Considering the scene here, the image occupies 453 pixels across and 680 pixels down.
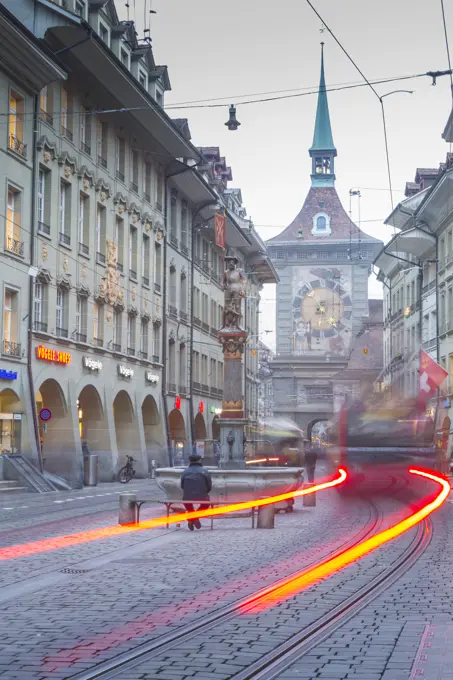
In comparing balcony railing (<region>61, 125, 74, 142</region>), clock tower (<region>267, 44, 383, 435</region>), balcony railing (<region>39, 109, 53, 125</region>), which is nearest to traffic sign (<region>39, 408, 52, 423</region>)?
balcony railing (<region>39, 109, 53, 125</region>)

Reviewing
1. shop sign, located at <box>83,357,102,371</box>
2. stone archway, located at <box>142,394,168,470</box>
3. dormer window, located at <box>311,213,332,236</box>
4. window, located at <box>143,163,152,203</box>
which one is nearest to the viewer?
shop sign, located at <box>83,357,102,371</box>

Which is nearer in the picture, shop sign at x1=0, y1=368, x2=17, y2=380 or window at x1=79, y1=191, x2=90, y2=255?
shop sign at x1=0, y1=368, x2=17, y2=380

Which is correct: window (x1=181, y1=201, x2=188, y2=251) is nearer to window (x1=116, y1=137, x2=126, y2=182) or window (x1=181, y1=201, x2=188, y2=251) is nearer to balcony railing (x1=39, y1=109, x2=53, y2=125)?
window (x1=116, y1=137, x2=126, y2=182)

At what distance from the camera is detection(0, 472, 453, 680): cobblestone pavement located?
787 centimetres

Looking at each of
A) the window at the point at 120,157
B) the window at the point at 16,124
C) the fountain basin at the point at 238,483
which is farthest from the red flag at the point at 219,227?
the fountain basin at the point at 238,483

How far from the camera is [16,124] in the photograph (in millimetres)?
34594

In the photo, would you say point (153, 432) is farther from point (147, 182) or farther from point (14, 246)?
point (14, 246)

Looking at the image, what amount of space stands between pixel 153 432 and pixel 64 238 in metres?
13.9

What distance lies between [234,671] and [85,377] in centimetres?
3314

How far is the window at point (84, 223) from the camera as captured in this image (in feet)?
133

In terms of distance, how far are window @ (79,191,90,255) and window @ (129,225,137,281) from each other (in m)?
5.52

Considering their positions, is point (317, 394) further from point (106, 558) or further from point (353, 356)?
point (106, 558)

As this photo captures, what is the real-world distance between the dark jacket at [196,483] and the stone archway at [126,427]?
25035 mm

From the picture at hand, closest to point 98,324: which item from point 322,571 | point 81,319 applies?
point 81,319
